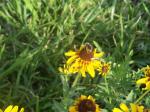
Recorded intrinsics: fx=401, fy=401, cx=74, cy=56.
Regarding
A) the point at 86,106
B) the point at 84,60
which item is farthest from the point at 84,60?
the point at 86,106

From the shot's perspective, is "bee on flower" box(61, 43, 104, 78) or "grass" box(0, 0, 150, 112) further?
"grass" box(0, 0, 150, 112)

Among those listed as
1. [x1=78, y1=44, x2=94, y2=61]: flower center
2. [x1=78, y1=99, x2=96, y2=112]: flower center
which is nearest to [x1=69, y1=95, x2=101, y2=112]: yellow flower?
[x1=78, y1=99, x2=96, y2=112]: flower center

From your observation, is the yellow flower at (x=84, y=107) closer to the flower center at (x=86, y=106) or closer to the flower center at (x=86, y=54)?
the flower center at (x=86, y=106)

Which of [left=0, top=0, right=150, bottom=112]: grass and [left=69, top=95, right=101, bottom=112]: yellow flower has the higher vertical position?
[left=0, top=0, right=150, bottom=112]: grass

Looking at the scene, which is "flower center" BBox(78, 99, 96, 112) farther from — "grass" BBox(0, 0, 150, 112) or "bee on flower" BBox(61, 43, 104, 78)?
"grass" BBox(0, 0, 150, 112)

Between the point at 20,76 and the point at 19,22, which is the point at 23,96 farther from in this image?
the point at 19,22

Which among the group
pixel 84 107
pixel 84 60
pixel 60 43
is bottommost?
pixel 84 107

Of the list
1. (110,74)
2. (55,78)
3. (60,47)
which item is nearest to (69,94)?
(110,74)

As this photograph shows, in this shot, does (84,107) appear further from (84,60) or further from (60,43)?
(60,43)
